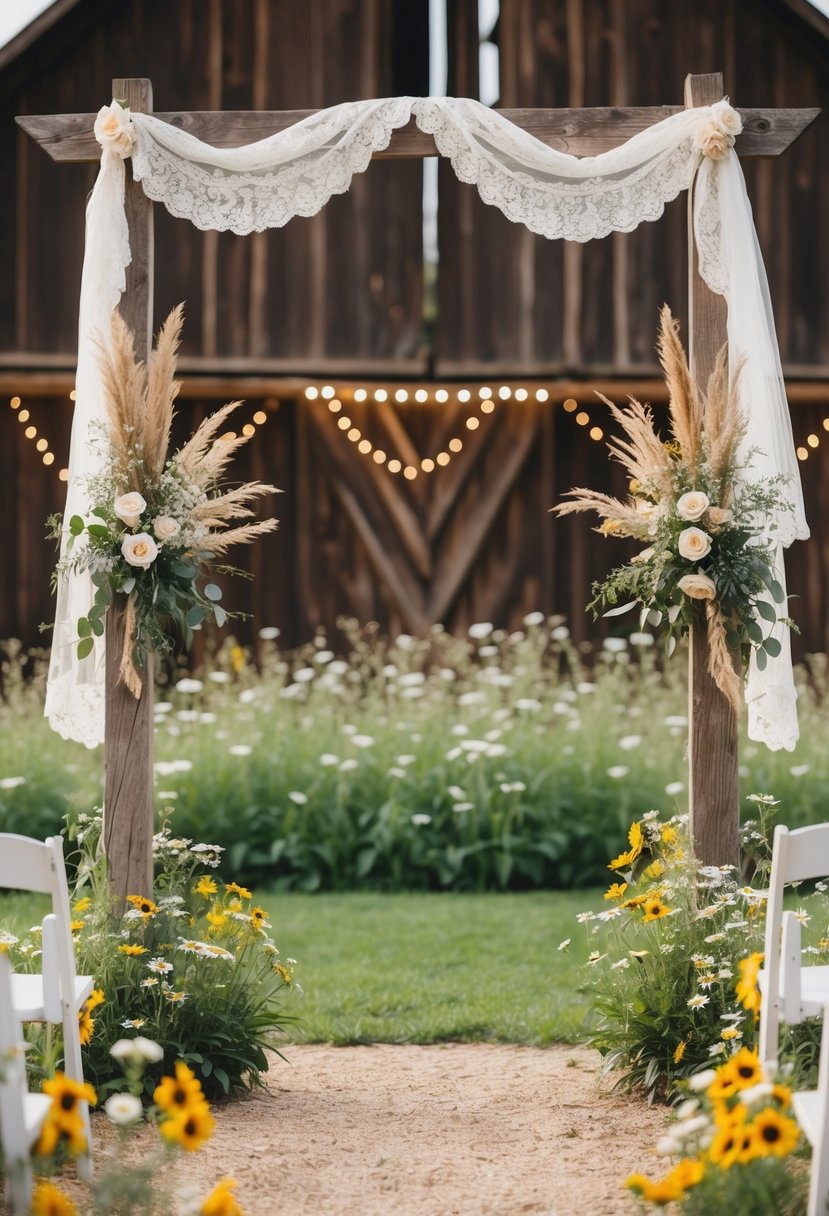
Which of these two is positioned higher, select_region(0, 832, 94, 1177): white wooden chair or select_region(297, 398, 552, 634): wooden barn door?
select_region(297, 398, 552, 634): wooden barn door

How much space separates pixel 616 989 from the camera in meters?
4.48

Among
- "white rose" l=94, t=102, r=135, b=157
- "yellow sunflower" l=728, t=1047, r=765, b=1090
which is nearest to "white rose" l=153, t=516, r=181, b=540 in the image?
"white rose" l=94, t=102, r=135, b=157

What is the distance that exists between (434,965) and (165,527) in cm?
292

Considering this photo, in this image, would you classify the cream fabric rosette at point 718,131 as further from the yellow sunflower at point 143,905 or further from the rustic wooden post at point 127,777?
the yellow sunflower at point 143,905

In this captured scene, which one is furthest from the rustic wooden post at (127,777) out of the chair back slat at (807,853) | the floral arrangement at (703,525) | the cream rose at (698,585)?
the chair back slat at (807,853)

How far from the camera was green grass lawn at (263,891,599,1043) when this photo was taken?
17.8ft

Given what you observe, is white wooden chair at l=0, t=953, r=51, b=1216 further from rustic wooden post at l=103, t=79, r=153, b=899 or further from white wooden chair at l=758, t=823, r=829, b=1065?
white wooden chair at l=758, t=823, r=829, b=1065

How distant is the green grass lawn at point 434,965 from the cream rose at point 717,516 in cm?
223

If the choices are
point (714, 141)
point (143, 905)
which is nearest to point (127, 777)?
point (143, 905)

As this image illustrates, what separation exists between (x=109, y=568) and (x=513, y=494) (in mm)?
6269

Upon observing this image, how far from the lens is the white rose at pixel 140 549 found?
4.39 meters

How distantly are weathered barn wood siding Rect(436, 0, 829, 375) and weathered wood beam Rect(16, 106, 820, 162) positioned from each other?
4819 mm

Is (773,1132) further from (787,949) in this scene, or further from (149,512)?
(149,512)

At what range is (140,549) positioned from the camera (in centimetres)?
439
